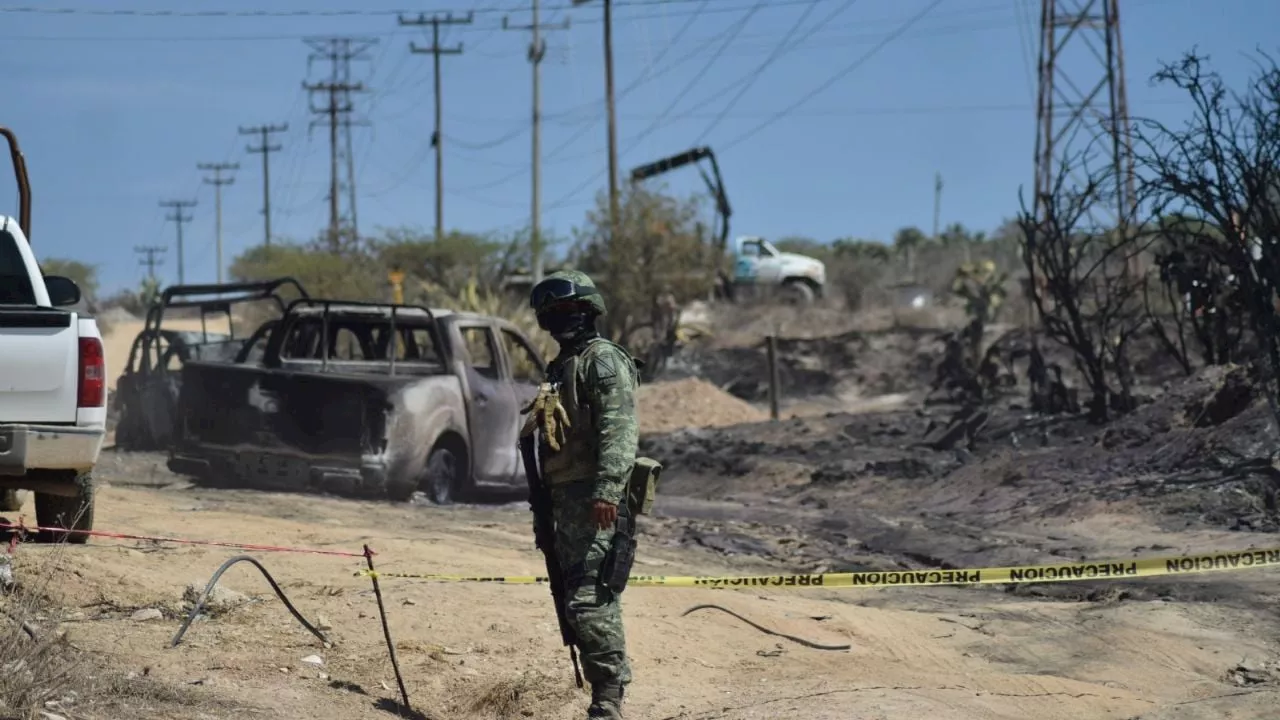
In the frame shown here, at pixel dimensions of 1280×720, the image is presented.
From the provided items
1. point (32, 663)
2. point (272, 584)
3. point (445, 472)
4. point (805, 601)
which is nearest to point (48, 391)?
point (272, 584)

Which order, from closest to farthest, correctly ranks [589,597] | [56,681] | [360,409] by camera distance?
1. [56,681]
2. [589,597]
3. [360,409]

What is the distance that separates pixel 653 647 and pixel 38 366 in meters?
3.20

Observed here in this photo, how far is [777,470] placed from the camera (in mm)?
18578

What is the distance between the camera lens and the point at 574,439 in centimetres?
596

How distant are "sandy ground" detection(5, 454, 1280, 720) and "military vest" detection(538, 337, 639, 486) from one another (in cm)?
104

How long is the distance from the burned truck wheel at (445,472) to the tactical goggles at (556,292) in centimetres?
710

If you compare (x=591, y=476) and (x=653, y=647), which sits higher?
(x=591, y=476)

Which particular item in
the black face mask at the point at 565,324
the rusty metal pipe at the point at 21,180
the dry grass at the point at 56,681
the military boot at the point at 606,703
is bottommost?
the military boot at the point at 606,703

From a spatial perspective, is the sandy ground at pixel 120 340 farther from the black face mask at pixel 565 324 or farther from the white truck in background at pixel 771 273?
the black face mask at pixel 565 324

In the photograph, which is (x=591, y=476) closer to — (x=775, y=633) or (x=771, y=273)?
(x=775, y=633)

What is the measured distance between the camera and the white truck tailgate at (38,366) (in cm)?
764

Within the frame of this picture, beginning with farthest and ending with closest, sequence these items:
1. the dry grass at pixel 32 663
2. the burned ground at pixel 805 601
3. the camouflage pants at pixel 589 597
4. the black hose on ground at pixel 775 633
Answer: the black hose on ground at pixel 775 633
the burned ground at pixel 805 601
the camouflage pants at pixel 589 597
the dry grass at pixel 32 663

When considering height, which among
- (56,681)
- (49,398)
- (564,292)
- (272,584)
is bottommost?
(56,681)

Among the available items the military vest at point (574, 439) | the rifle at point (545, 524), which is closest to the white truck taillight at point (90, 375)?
the rifle at point (545, 524)
